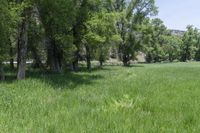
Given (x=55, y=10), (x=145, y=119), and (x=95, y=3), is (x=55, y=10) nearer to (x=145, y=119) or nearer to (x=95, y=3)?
(x=95, y=3)

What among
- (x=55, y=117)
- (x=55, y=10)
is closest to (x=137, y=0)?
(x=55, y=10)

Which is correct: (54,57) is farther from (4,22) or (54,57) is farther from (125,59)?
(125,59)

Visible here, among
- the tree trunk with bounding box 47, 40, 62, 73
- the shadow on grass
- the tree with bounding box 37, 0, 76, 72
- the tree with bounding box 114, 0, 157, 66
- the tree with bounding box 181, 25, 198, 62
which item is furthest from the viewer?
the tree with bounding box 181, 25, 198, 62

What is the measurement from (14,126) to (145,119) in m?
3.01

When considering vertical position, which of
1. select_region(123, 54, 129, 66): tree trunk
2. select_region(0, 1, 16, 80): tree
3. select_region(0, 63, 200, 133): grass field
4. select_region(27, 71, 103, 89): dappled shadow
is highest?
select_region(0, 1, 16, 80): tree

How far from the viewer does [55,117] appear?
9969mm

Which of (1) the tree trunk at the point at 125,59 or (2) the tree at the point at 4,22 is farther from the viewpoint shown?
(1) the tree trunk at the point at 125,59

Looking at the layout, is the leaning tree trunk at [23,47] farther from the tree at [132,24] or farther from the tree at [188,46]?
the tree at [188,46]

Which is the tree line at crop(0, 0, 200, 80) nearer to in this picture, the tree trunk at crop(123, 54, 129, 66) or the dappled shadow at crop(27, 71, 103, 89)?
the dappled shadow at crop(27, 71, 103, 89)

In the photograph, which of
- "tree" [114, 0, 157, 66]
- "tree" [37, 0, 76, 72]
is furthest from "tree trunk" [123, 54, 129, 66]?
"tree" [37, 0, 76, 72]

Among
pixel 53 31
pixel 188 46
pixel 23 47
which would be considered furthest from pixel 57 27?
pixel 188 46

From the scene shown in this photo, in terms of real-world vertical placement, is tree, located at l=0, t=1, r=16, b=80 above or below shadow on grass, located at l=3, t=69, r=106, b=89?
above

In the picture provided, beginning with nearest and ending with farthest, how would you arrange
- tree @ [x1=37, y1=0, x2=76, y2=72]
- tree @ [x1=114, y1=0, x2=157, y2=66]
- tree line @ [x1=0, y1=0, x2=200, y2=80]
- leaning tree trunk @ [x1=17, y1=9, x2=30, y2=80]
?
tree line @ [x1=0, y1=0, x2=200, y2=80] < leaning tree trunk @ [x1=17, y1=9, x2=30, y2=80] < tree @ [x1=37, y1=0, x2=76, y2=72] < tree @ [x1=114, y1=0, x2=157, y2=66]

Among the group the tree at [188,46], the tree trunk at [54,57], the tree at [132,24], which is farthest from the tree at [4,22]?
the tree at [188,46]
